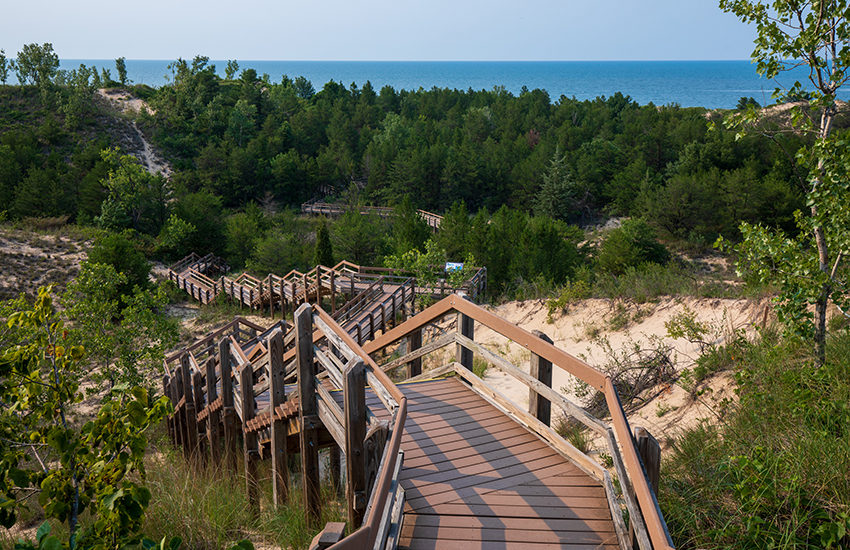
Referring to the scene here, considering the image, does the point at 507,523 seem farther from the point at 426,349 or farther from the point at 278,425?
the point at 278,425

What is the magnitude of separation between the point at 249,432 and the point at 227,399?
1.01m

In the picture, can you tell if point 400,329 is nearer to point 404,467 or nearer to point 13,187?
point 404,467

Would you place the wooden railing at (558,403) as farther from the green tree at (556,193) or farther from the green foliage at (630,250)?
the green tree at (556,193)

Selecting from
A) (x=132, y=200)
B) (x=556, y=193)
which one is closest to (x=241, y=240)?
(x=132, y=200)

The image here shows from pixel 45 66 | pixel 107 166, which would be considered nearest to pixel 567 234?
pixel 107 166

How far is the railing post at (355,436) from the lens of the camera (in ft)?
12.6

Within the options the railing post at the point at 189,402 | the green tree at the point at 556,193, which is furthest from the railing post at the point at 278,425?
the green tree at the point at 556,193

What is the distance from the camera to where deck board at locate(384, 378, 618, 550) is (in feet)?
10.7

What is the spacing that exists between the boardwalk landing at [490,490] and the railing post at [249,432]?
2022 millimetres

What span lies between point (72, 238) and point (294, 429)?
29413mm

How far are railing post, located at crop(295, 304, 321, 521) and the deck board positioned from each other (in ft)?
2.21

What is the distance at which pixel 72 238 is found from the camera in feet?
96.3

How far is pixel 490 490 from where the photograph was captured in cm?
379

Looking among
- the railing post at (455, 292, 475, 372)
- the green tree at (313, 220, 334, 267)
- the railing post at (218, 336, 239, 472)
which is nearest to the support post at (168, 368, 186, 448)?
the railing post at (218, 336, 239, 472)
